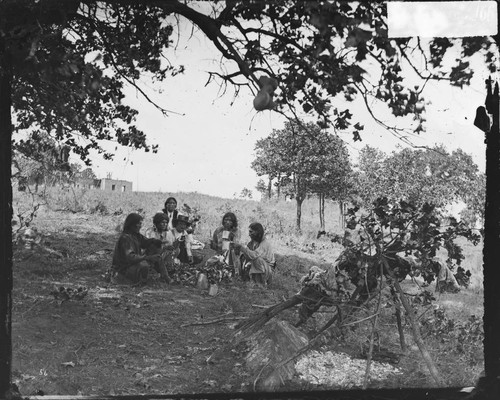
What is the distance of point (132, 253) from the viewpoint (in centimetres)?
634

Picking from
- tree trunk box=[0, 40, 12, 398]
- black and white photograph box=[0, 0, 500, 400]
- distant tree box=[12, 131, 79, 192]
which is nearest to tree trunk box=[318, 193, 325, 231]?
black and white photograph box=[0, 0, 500, 400]

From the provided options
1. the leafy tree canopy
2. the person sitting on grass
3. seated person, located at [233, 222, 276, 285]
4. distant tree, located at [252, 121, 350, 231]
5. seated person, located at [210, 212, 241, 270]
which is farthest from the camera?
seated person, located at [233, 222, 276, 285]

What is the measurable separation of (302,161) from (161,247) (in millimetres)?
2040

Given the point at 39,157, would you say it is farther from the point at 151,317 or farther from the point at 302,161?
the point at 302,161

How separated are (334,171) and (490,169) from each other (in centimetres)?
263

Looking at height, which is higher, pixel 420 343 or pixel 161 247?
pixel 161 247

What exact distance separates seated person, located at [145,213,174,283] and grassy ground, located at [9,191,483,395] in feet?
0.55

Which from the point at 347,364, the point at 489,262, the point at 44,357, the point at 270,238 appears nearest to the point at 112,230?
the point at 270,238

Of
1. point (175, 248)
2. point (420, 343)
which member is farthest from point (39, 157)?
point (420, 343)

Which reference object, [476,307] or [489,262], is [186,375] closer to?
[489,262]

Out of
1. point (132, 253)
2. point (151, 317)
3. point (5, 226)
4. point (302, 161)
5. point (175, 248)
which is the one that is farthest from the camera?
point (175, 248)

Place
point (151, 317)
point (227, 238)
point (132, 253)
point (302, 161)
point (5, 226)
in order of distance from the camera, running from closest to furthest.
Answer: point (5, 226) < point (151, 317) < point (302, 161) < point (132, 253) < point (227, 238)

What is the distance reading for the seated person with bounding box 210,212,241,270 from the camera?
6461 millimetres

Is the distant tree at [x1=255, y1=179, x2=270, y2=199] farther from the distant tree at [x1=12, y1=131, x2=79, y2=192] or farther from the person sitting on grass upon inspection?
the distant tree at [x1=12, y1=131, x2=79, y2=192]
